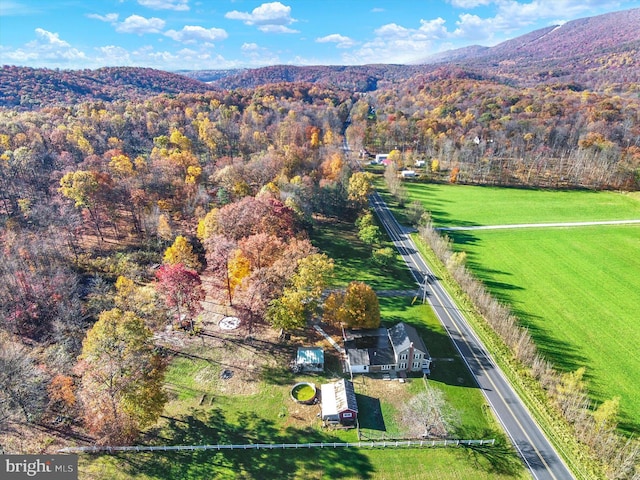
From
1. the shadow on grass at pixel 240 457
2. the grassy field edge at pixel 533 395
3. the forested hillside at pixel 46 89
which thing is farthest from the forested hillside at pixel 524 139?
the forested hillside at pixel 46 89

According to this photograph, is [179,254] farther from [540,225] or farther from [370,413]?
[540,225]

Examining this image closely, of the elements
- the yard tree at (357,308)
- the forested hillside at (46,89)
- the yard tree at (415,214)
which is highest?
the forested hillside at (46,89)

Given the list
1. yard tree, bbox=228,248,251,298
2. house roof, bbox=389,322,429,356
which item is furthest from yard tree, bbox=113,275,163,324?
house roof, bbox=389,322,429,356

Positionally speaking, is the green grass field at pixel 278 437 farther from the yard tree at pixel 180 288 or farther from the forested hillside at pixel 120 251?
the yard tree at pixel 180 288

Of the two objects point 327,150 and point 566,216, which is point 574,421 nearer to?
point 566,216

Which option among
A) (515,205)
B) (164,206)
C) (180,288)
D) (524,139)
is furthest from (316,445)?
(524,139)

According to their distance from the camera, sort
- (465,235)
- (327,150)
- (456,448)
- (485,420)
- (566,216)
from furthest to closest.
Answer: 1. (327,150)
2. (566,216)
3. (465,235)
4. (485,420)
5. (456,448)

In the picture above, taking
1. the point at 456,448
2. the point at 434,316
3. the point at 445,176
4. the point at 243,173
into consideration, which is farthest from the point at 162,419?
the point at 445,176
